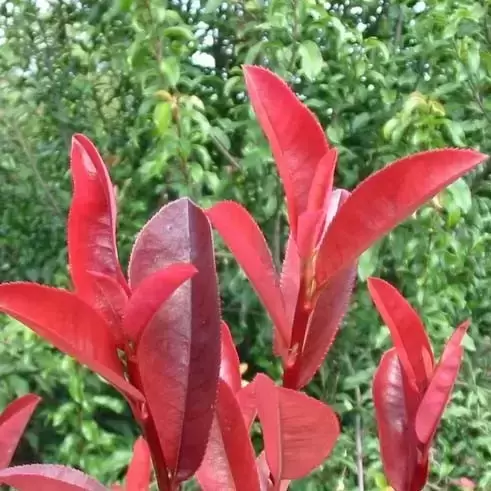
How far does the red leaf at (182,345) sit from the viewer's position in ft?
1.40

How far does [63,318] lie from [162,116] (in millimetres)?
1219

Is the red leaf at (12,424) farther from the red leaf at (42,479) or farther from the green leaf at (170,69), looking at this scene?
the green leaf at (170,69)

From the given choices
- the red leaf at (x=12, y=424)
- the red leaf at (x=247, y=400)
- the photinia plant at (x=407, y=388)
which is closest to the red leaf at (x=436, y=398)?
the photinia plant at (x=407, y=388)

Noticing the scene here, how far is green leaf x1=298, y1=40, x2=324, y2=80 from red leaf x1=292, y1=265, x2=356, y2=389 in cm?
118

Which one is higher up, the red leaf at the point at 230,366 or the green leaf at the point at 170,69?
the red leaf at the point at 230,366

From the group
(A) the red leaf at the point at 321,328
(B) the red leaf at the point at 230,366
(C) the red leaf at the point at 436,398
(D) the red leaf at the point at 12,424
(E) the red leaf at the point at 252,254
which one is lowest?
(D) the red leaf at the point at 12,424

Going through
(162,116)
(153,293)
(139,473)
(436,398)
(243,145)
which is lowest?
(243,145)

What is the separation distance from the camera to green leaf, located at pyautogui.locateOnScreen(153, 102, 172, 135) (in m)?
1.61

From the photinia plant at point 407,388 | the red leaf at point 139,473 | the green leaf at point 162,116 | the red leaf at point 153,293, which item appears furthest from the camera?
the green leaf at point 162,116

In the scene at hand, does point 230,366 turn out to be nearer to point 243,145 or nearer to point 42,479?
point 42,479

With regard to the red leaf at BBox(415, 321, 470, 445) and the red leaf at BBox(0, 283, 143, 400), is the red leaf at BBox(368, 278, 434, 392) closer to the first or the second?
the red leaf at BBox(415, 321, 470, 445)

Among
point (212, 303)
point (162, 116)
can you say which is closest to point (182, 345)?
point (212, 303)

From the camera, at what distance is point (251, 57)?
1.73 meters

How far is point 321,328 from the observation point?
472 millimetres
